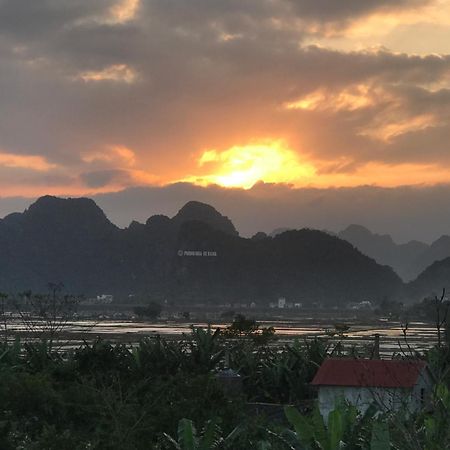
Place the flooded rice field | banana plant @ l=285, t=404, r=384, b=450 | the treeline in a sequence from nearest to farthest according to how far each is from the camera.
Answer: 1. banana plant @ l=285, t=404, r=384, b=450
2. the treeline
3. the flooded rice field

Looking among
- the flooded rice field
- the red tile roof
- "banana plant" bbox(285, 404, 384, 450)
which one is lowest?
the flooded rice field

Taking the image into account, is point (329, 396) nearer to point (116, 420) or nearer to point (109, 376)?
point (109, 376)

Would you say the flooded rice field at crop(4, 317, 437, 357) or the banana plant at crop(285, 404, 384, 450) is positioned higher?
the banana plant at crop(285, 404, 384, 450)

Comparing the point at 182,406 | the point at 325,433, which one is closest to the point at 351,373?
the point at 182,406

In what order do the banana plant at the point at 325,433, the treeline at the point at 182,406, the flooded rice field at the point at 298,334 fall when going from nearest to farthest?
the banana plant at the point at 325,433
the treeline at the point at 182,406
the flooded rice field at the point at 298,334

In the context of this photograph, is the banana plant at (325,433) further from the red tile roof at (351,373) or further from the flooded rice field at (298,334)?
the flooded rice field at (298,334)

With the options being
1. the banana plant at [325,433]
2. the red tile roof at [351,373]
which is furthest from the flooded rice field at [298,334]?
the banana plant at [325,433]

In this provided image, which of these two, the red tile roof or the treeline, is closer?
the treeline

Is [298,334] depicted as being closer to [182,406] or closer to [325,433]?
[182,406]

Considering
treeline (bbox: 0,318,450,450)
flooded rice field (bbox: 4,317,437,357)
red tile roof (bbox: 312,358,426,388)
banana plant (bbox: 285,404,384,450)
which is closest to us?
banana plant (bbox: 285,404,384,450)

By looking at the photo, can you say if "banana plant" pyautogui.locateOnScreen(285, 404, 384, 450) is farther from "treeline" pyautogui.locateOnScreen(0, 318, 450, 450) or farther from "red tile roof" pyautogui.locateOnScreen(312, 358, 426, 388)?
"red tile roof" pyautogui.locateOnScreen(312, 358, 426, 388)

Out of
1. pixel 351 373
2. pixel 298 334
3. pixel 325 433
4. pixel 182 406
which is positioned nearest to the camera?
pixel 325 433

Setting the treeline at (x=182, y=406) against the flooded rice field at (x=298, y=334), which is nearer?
the treeline at (x=182, y=406)

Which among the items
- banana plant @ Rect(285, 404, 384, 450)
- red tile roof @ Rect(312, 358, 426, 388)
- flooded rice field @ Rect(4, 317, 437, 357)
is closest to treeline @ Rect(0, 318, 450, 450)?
banana plant @ Rect(285, 404, 384, 450)
